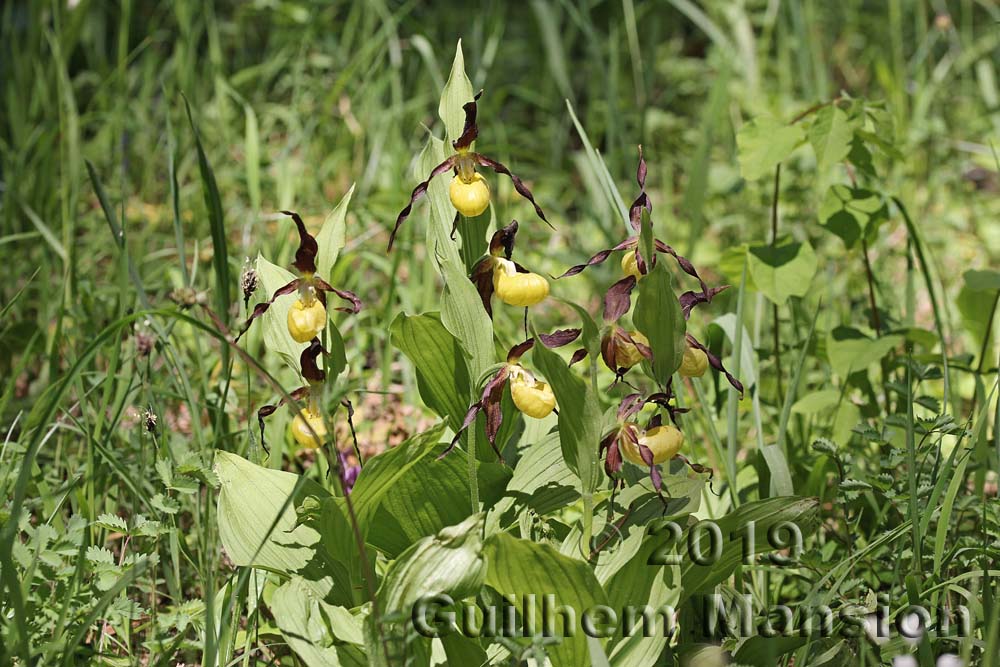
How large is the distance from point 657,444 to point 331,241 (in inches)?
17.3

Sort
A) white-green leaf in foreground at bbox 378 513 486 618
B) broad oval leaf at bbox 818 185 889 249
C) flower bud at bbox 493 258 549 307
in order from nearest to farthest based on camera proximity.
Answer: white-green leaf in foreground at bbox 378 513 486 618 → flower bud at bbox 493 258 549 307 → broad oval leaf at bbox 818 185 889 249

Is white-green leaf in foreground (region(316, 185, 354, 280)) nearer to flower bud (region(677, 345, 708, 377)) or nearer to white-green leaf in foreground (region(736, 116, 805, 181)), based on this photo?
flower bud (region(677, 345, 708, 377))

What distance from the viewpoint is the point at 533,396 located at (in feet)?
3.07

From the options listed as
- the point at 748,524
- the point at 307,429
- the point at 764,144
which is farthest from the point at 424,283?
the point at 748,524

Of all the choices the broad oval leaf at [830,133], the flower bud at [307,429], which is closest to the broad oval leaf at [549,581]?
the flower bud at [307,429]

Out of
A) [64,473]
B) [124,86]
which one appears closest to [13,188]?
[124,86]

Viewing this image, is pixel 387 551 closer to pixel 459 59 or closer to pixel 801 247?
pixel 459 59

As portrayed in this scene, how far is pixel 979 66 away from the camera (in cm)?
316

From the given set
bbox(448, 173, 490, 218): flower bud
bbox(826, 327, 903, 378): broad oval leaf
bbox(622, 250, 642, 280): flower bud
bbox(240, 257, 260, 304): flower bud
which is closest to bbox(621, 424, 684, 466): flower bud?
bbox(622, 250, 642, 280): flower bud

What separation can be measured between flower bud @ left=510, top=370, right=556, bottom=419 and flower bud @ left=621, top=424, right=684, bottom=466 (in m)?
0.09

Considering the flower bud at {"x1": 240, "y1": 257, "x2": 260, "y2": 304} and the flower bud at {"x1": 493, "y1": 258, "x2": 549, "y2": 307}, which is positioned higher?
the flower bud at {"x1": 240, "y1": 257, "x2": 260, "y2": 304}

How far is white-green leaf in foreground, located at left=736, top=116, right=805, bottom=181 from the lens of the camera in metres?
1.39

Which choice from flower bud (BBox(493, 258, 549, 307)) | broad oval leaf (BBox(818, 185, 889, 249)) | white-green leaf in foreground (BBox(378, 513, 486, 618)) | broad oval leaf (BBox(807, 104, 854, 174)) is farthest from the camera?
broad oval leaf (BBox(818, 185, 889, 249))

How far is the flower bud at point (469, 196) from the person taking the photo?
98cm
